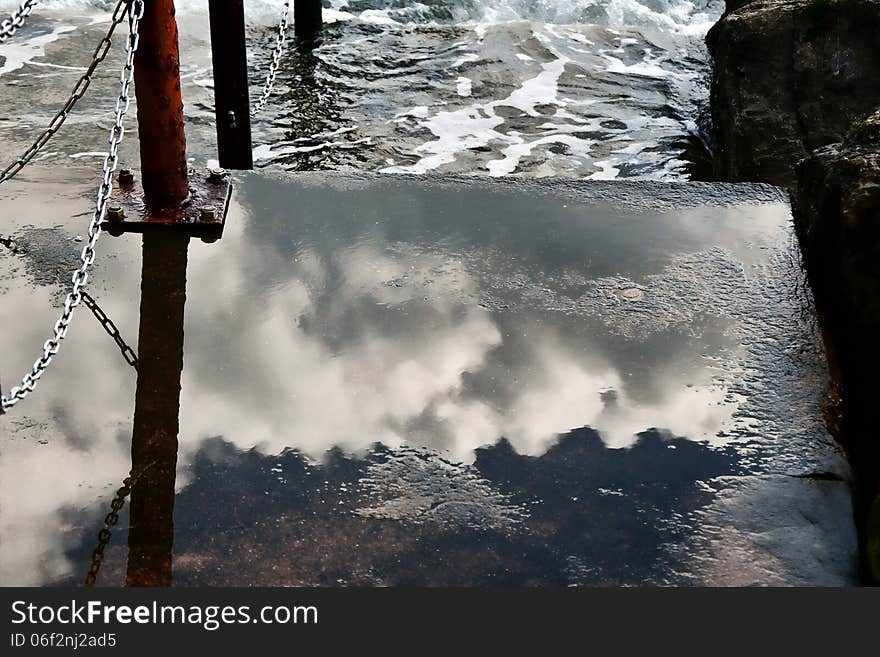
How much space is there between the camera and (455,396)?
291 cm

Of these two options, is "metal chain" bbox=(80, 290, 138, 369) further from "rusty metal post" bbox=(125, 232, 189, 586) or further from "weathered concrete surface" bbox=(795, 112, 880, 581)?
"weathered concrete surface" bbox=(795, 112, 880, 581)

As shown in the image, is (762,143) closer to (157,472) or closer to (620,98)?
(620,98)

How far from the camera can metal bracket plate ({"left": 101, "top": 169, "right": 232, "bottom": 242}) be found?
369 cm

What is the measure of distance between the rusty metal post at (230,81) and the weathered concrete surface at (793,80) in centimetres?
300

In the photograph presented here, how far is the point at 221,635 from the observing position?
6.97ft

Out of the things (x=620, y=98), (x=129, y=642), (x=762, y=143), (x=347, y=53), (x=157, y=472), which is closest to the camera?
(x=129, y=642)

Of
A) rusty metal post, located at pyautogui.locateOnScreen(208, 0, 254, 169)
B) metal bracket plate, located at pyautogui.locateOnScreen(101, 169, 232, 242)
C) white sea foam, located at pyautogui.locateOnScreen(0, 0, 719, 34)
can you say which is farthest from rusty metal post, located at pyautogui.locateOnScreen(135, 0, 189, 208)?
white sea foam, located at pyautogui.locateOnScreen(0, 0, 719, 34)

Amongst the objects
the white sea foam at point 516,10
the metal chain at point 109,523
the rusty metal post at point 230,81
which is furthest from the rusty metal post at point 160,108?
the white sea foam at point 516,10

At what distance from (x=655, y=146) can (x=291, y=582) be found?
547 cm

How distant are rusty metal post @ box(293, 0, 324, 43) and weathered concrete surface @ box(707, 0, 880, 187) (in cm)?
406

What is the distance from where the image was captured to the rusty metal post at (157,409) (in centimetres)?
234

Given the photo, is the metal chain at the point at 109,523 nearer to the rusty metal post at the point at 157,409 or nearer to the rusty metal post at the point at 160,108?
the rusty metal post at the point at 157,409

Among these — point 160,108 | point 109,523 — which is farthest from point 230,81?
point 109,523

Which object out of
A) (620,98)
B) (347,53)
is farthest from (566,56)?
(347,53)
